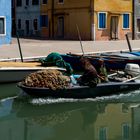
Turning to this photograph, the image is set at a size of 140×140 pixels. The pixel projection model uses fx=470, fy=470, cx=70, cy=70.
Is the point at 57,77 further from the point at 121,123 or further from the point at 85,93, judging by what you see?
the point at 121,123

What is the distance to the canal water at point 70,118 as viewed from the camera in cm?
1173

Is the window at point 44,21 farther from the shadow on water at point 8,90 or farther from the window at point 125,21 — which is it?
the shadow on water at point 8,90

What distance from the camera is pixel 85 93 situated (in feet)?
50.2

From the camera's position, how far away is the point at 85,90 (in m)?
15.2

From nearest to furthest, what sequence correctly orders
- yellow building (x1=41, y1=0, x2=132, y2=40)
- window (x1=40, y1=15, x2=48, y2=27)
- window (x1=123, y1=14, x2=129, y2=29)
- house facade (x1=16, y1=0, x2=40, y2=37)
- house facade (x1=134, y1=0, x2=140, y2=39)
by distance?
yellow building (x1=41, y1=0, x2=132, y2=40), window (x1=123, y1=14, x2=129, y2=29), house facade (x1=134, y1=0, x2=140, y2=39), window (x1=40, y1=15, x2=48, y2=27), house facade (x1=16, y1=0, x2=40, y2=37)

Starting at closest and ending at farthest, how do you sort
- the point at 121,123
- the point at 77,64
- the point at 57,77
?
the point at 121,123
the point at 57,77
the point at 77,64

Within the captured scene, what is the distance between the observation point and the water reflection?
11.7 meters

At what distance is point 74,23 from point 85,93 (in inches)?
1105

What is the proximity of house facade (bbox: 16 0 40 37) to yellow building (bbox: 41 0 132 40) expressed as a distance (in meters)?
1.11

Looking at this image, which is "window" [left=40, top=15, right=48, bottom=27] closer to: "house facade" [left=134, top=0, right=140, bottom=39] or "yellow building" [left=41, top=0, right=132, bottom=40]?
"yellow building" [left=41, top=0, right=132, bottom=40]

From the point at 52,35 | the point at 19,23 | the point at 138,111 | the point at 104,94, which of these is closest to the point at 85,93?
the point at 104,94

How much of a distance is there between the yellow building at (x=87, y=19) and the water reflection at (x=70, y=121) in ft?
87.6

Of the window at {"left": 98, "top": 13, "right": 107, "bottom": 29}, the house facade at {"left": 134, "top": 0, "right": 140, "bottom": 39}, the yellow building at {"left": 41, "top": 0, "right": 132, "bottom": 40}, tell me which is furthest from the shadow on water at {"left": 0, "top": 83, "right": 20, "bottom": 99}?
the house facade at {"left": 134, "top": 0, "right": 140, "bottom": 39}

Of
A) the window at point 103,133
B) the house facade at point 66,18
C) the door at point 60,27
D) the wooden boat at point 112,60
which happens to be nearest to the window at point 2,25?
the house facade at point 66,18
